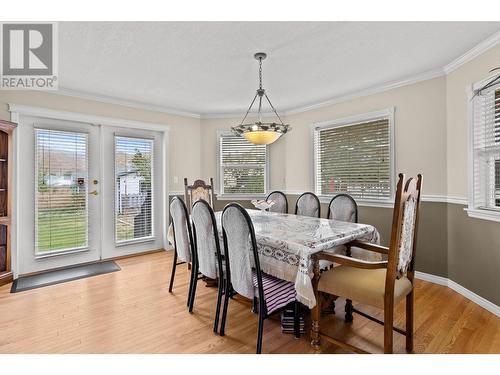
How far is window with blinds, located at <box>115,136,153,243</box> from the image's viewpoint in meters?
4.02

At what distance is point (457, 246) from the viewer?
2.78m

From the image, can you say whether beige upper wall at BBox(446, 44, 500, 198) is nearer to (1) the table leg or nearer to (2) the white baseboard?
(2) the white baseboard

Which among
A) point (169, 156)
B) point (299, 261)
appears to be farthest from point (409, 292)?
point (169, 156)

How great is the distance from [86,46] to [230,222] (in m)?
2.01

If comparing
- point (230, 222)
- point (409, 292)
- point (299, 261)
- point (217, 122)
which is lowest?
point (409, 292)

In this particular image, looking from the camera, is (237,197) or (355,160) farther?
(237,197)

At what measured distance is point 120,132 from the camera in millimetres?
4031

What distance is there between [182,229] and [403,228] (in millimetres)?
1855

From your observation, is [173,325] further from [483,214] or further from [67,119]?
[67,119]

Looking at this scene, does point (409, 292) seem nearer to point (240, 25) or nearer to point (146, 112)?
point (240, 25)

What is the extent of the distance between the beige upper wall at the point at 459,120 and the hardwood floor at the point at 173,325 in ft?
3.83

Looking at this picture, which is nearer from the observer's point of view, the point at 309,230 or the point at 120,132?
the point at 309,230

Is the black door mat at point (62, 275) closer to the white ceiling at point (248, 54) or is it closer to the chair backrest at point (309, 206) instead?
the white ceiling at point (248, 54)

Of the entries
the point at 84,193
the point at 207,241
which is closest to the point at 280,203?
the point at 207,241
